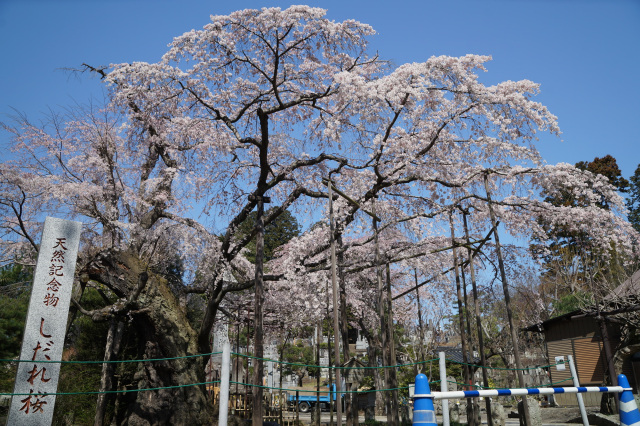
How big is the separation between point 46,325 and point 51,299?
460mm

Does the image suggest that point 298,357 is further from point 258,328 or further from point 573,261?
point 258,328

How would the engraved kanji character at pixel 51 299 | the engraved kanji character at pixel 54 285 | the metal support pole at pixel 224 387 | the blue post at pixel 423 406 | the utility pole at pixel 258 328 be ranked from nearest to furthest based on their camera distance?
the blue post at pixel 423 406 → the metal support pole at pixel 224 387 → the engraved kanji character at pixel 51 299 → the engraved kanji character at pixel 54 285 → the utility pole at pixel 258 328

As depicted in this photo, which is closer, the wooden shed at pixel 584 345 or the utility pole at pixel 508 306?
the utility pole at pixel 508 306

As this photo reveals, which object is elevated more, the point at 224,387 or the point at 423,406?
the point at 224,387

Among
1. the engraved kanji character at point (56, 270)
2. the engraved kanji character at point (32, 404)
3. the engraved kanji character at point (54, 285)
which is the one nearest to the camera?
the engraved kanji character at point (32, 404)

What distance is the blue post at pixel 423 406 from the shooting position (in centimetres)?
420

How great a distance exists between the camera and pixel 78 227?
8.33 meters

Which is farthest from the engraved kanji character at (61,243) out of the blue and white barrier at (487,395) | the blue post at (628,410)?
the blue post at (628,410)

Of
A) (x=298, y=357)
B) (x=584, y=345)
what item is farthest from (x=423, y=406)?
(x=298, y=357)

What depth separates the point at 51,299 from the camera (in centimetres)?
766

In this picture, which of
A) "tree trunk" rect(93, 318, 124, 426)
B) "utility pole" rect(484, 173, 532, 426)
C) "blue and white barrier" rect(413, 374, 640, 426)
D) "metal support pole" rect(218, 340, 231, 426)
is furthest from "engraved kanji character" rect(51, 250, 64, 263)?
"utility pole" rect(484, 173, 532, 426)

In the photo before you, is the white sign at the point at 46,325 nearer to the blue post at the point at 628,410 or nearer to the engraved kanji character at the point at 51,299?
the engraved kanji character at the point at 51,299

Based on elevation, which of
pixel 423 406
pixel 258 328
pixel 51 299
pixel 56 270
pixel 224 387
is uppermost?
pixel 56 270

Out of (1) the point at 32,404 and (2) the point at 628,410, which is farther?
(1) the point at 32,404
